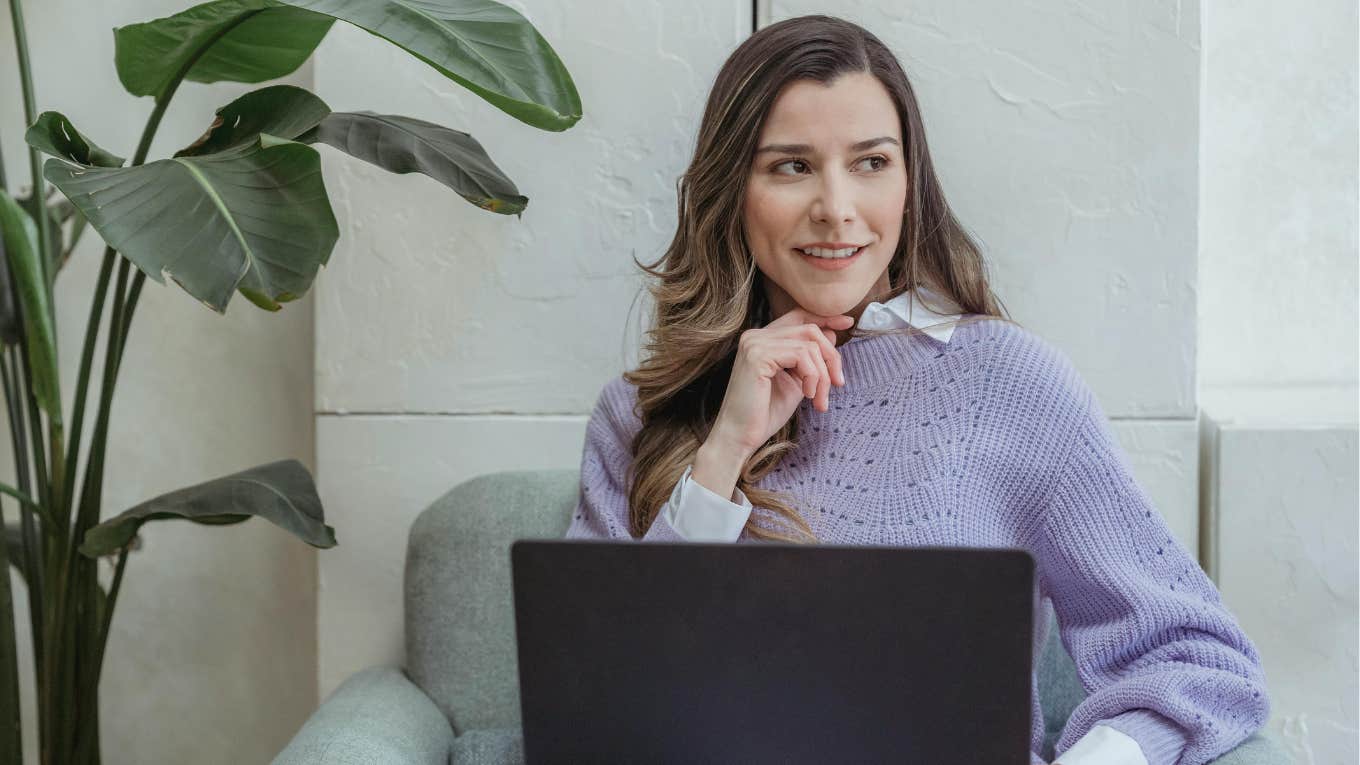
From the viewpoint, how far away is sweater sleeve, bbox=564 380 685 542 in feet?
4.66

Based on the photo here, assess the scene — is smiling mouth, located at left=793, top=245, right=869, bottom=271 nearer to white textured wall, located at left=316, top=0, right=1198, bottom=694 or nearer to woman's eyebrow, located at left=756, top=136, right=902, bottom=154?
woman's eyebrow, located at left=756, top=136, right=902, bottom=154

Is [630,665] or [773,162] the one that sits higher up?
[773,162]

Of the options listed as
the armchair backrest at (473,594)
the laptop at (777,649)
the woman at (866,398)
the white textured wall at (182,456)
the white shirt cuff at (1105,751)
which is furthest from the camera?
the white textured wall at (182,456)

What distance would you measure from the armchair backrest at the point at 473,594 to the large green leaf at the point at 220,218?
1.80 ft

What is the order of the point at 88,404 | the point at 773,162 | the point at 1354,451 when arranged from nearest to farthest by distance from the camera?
the point at 773,162 < the point at 1354,451 < the point at 88,404

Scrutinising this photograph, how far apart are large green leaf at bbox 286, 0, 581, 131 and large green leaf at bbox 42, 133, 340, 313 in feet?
0.54

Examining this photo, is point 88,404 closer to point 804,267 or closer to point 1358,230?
point 804,267

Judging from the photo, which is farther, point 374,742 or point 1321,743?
point 1321,743

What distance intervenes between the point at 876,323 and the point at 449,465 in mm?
725

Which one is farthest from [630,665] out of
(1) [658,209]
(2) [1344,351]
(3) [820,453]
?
(2) [1344,351]

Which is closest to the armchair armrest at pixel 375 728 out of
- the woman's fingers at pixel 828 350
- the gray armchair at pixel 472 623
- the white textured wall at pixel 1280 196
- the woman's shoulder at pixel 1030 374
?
the gray armchair at pixel 472 623

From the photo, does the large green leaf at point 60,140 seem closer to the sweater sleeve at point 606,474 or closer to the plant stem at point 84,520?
the plant stem at point 84,520

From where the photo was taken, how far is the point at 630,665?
2.57 ft

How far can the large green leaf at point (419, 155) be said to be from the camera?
1.35m
